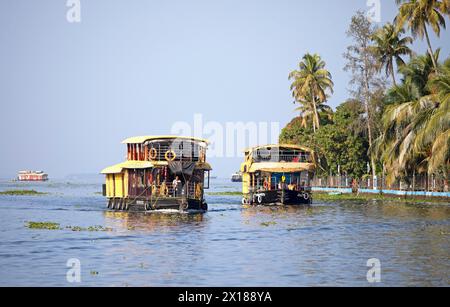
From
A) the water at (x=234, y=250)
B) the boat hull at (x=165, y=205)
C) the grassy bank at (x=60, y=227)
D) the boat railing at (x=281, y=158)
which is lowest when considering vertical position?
the water at (x=234, y=250)

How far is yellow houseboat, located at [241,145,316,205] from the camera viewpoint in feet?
195

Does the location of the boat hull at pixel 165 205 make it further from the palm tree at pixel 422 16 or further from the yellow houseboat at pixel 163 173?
the palm tree at pixel 422 16

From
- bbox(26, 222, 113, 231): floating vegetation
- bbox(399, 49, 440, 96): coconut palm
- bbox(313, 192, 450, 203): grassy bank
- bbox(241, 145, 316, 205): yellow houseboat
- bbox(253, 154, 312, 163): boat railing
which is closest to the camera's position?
bbox(26, 222, 113, 231): floating vegetation

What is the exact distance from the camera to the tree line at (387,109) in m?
55.6

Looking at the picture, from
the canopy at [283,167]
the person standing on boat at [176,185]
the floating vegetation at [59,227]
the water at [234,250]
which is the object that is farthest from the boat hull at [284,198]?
the floating vegetation at [59,227]

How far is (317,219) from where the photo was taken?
4591cm

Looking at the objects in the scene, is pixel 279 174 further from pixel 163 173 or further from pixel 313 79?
pixel 313 79

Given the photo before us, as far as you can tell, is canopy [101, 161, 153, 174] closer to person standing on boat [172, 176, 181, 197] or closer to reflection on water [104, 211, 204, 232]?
person standing on boat [172, 176, 181, 197]

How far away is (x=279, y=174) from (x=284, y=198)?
2.99 metres

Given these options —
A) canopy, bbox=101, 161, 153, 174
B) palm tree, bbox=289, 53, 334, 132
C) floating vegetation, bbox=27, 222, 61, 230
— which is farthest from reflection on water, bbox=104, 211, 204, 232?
palm tree, bbox=289, 53, 334, 132
